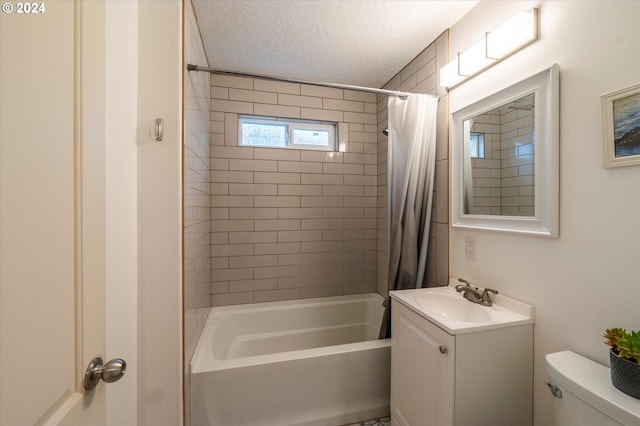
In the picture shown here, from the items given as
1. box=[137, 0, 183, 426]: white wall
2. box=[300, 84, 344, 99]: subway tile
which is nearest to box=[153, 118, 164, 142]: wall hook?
box=[137, 0, 183, 426]: white wall

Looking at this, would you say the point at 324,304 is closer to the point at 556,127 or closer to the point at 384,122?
the point at 384,122

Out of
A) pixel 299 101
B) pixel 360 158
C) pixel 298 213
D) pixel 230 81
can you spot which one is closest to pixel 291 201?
pixel 298 213

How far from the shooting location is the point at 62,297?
489 millimetres

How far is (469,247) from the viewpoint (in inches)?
58.2

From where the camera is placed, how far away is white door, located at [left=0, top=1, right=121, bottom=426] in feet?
1.28

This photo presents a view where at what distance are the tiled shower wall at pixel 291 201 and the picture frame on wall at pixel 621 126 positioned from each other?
5.62 feet

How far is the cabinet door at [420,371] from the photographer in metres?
1.06

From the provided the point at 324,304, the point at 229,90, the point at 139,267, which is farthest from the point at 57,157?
the point at 324,304

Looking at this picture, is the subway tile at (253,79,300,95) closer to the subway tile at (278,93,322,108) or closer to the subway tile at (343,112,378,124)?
the subway tile at (278,93,322,108)

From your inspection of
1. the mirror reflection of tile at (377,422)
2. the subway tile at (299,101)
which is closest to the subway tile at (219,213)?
the subway tile at (299,101)

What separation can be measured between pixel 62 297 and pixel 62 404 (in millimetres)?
213

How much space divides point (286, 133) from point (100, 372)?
2107 millimetres

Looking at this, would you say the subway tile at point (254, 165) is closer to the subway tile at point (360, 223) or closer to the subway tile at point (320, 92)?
the subway tile at point (320, 92)

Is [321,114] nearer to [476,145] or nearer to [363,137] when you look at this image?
[363,137]
